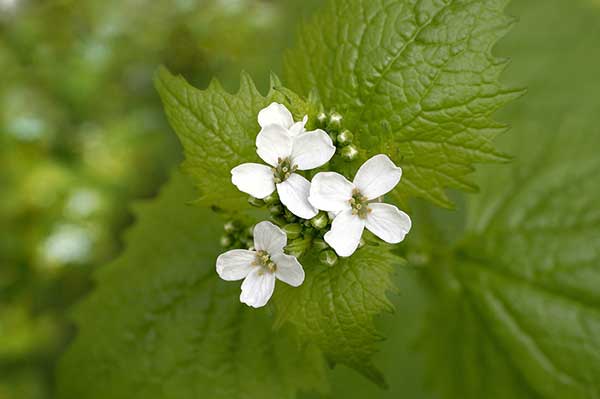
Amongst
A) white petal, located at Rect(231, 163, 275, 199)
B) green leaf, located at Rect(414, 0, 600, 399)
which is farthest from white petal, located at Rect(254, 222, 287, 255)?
green leaf, located at Rect(414, 0, 600, 399)

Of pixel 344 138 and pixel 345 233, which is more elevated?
pixel 344 138

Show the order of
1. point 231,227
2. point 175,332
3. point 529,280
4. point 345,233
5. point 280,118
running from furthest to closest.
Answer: point 529,280
point 175,332
point 231,227
point 280,118
point 345,233

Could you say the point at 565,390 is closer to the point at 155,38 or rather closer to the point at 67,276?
the point at 67,276

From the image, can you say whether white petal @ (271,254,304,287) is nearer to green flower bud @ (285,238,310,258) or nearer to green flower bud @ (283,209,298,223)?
green flower bud @ (285,238,310,258)

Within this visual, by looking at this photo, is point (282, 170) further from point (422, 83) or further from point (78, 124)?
point (78, 124)

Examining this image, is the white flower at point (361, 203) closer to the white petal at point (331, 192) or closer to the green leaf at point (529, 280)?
the white petal at point (331, 192)

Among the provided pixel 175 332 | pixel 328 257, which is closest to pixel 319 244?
pixel 328 257

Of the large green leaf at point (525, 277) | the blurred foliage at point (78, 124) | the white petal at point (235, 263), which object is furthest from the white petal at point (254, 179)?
the blurred foliage at point (78, 124)
